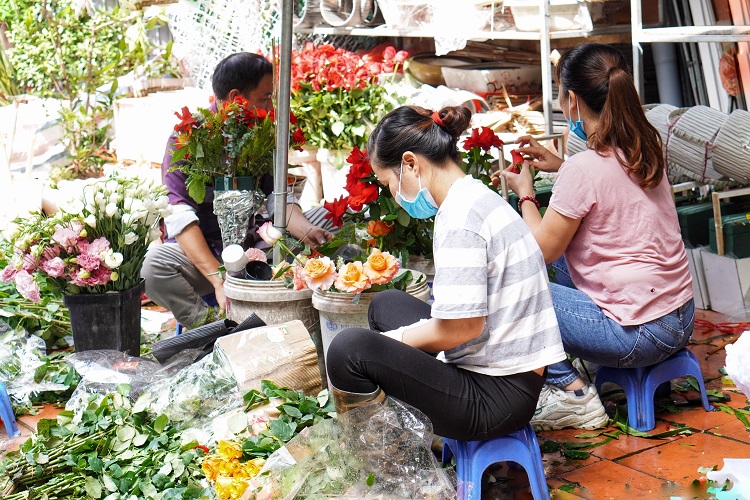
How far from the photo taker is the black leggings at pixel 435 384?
2.46 m

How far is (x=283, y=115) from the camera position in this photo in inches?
131

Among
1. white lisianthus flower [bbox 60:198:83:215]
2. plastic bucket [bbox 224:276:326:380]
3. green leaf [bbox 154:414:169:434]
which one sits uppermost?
white lisianthus flower [bbox 60:198:83:215]

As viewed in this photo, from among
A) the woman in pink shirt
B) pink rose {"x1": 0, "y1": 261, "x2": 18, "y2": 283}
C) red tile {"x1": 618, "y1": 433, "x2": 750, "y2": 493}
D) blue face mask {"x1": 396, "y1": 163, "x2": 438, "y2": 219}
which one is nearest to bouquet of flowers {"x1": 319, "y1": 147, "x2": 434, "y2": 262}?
the woman in pink shirt

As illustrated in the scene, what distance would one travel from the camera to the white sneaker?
10.2ft

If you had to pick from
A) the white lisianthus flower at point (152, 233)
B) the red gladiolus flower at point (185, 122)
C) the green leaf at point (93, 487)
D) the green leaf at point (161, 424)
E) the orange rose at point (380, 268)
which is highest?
the red gladiolus flower at point (185, 122)

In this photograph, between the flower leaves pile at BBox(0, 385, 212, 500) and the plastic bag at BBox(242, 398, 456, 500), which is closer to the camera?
the plastic bag at BBox(242, 398, 456, 500)

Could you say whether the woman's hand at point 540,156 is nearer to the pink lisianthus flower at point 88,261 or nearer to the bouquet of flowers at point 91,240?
the bouquet of flowers at point 91,240

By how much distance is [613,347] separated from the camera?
2.98m

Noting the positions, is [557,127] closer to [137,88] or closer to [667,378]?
[667,378]

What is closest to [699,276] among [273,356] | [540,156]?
[540,156]

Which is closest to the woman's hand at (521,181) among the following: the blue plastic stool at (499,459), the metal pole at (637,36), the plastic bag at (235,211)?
the blue plastic stool at (499,459)

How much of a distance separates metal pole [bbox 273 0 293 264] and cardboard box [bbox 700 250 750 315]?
7.14ft

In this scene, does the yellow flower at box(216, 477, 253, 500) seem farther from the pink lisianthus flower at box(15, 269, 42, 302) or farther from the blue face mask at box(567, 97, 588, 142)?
the blue face mask at box(567, 97, 588, 142)

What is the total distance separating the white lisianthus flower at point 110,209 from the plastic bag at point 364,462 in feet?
4.65
